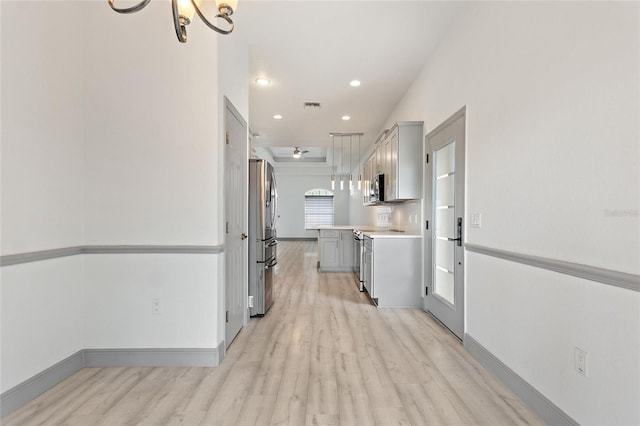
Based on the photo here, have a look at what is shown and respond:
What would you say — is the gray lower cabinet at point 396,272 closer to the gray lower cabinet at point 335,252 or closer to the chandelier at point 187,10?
the gray lower cabinet at point 335,252

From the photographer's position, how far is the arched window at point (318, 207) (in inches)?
520

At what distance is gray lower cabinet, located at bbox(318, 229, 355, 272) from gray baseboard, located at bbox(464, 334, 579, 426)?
3989 mm

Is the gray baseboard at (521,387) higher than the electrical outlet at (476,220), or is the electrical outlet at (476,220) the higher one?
the electrical outlet at (476,220)

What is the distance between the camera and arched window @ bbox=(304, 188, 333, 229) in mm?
13203

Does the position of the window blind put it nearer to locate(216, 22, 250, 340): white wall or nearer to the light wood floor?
locate(216, 22, 250, 340): white wall

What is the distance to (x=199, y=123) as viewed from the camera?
2.47 meters

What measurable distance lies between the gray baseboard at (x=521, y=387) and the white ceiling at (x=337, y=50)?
289 cm

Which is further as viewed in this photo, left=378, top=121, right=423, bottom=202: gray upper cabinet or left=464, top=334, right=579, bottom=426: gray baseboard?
left=378, top=121, right=423, bottom=202: gray upper cabinet

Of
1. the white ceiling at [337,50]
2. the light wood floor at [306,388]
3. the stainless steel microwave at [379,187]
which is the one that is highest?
the white ceiling at [337,50]

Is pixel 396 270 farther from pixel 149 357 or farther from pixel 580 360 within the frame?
pixel 149 357

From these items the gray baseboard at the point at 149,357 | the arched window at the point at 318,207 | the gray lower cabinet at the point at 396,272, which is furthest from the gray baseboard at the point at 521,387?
the arched window at the point at 318,207

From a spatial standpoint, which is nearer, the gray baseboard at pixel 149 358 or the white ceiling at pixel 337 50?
the gray baseboard at pixel 149 358

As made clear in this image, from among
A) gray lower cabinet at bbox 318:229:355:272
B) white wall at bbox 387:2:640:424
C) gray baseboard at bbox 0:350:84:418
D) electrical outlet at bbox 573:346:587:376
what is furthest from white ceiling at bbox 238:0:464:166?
gray baseboard at bbox 0:350:84:418

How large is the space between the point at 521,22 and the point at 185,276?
115 inches
